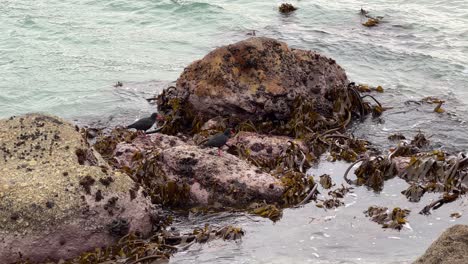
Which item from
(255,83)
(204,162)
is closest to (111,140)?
(255,83)

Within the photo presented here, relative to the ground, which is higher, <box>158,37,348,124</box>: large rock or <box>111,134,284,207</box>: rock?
<box>158,37,348,124</box>: large rock

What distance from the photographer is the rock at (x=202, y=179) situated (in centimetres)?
1034

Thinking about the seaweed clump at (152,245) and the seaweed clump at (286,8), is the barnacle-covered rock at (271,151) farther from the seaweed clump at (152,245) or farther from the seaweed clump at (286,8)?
the seaweed clump at (286,8)

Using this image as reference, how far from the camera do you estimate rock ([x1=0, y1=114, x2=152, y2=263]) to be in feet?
28.6

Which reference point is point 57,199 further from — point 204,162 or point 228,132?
point 228,132

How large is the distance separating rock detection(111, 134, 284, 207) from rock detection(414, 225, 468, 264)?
4014 mm

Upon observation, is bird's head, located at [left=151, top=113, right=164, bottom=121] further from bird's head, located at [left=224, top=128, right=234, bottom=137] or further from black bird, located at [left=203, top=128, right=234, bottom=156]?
black bird, located at [left=203, top=128, right=234, bottom=156]

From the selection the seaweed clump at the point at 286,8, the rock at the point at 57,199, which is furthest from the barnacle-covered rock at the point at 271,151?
the seaweed clump at the point at 286,8

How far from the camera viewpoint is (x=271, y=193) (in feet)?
34.0

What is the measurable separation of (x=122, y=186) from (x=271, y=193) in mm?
2263

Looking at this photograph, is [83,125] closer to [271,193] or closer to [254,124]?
[254,124]

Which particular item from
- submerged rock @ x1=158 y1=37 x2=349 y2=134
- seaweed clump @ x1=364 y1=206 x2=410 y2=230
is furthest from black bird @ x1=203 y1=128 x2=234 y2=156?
seaweed clump @ x1=364 y1=206 x2=410 y2=230

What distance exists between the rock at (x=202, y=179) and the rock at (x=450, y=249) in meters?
4.01

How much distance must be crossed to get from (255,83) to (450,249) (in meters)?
7.66
